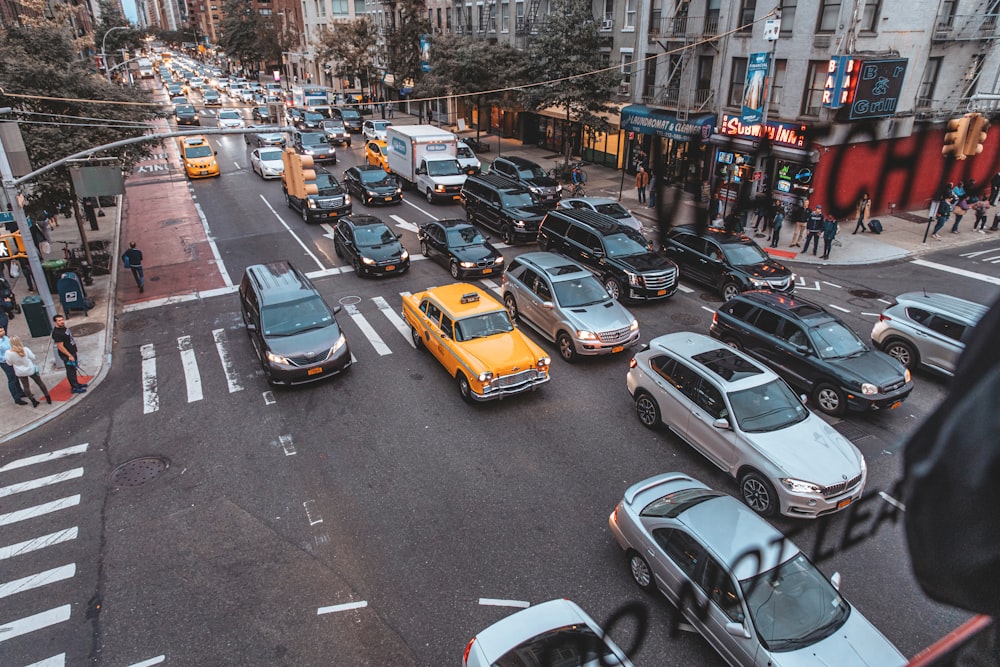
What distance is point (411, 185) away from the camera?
3425cm

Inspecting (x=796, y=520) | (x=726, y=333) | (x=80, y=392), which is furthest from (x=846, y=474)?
(x=80, y=392)

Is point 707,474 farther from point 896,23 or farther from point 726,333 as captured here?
point 896,23

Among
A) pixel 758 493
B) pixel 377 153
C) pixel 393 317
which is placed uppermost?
pixel 377 153

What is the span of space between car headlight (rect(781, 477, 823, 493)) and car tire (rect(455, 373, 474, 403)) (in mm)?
6518

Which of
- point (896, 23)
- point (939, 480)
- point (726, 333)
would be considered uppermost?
point (896, 23)

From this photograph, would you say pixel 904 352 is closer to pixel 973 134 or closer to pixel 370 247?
pixel 973 134

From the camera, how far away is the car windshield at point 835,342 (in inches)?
536

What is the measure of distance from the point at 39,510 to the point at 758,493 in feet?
40.9

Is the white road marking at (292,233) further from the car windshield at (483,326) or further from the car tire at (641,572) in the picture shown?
the car tire at (641,572)

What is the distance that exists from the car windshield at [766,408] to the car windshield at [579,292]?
5646 millimetres

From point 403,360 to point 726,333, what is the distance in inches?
326

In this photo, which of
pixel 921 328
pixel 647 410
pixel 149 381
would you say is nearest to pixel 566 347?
pixel 647 410

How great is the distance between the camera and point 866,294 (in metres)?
20.1

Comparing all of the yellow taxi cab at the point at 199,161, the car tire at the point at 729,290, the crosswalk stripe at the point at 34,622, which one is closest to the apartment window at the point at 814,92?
the crosswalk stripe at the point at 34,622
